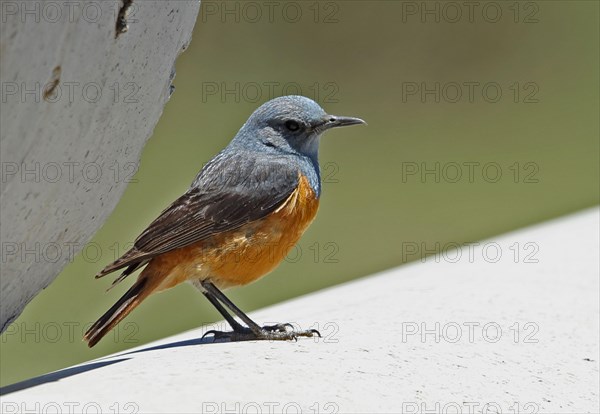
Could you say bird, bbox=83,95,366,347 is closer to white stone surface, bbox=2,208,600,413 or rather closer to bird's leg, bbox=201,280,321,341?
bird's leg, bbox=201,280,321,341

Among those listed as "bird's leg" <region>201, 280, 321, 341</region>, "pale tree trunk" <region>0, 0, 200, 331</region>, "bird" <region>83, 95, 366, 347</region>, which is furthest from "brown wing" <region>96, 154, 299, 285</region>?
"pale tree trunk" <region>0, 0, 200, 331</region>

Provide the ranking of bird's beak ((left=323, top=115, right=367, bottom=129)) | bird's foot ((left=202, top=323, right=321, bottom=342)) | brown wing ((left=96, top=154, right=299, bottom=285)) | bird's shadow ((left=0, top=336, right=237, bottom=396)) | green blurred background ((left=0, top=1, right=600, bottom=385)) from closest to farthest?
bird's shadow ((left=0, top=336, right=237, bottom=396)) < bird's foot ((left=202, top=323, right=321, bottom=342)) < brown wing ((left=96, top=154, right=299, bottom=285)) < bird's beak ((left=323, top=115, right=367, bottom=129)) < green blurred background ((left=0, top=1, right=600, bottom=385))

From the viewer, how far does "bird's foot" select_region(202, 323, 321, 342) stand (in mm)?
3857

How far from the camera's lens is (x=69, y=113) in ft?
9.95

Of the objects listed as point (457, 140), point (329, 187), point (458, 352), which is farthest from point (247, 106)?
point (458, 352)

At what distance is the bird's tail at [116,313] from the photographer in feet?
12.9

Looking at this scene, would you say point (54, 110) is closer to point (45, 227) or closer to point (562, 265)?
point (45, 227)

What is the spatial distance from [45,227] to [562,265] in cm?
252

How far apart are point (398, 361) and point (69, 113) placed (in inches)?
49.8

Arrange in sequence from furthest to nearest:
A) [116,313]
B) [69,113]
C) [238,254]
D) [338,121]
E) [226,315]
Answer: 1. [338,121]
2. [226,315]
3. [238,254]
4. [116,313]
5. [69,113]

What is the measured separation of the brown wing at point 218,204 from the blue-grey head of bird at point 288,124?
0.33 feet

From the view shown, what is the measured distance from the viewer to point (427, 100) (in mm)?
12391

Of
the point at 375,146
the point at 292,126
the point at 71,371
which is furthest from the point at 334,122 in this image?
the point at 375,146

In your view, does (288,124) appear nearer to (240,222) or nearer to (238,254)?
(240,222)
